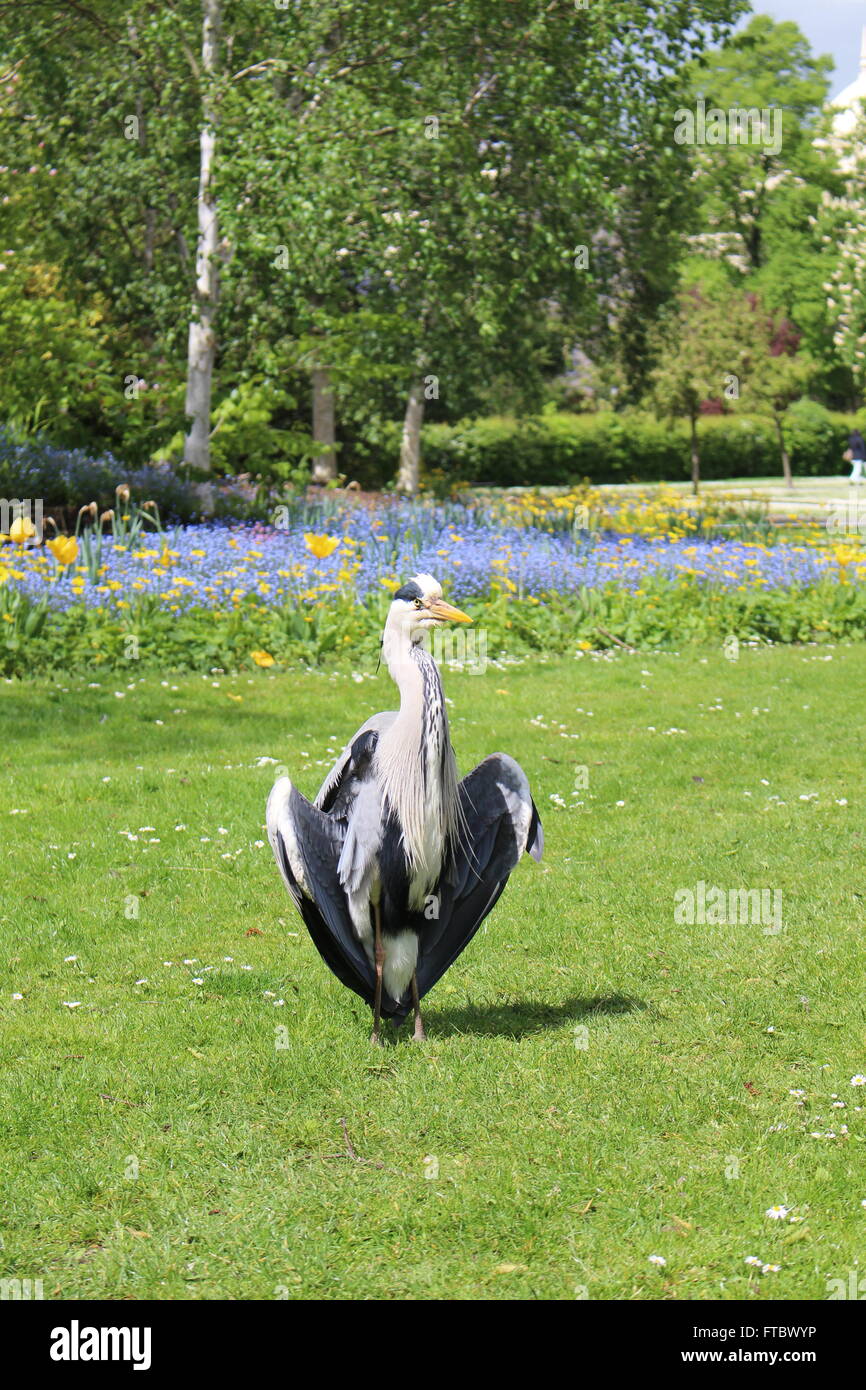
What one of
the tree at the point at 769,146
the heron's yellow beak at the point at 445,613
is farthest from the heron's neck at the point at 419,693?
the tree at the point at 769,146

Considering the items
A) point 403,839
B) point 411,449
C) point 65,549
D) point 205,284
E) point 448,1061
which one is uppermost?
point 205,284

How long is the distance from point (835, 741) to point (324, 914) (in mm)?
5752

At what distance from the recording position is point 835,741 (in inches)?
364

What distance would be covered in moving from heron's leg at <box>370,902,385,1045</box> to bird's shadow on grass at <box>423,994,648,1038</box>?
24 cm

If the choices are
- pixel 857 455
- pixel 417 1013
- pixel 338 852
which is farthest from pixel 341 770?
pixel 857 455

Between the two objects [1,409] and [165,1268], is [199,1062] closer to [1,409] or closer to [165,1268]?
[165,1268]

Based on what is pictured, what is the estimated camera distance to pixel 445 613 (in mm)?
4363

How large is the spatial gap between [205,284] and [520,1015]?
12.4 meters

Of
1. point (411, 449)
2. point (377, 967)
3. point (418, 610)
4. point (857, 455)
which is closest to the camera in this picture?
point (418, 610)

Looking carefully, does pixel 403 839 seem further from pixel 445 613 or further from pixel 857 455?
pixel 857 455

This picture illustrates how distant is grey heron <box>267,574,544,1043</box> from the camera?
4.36m

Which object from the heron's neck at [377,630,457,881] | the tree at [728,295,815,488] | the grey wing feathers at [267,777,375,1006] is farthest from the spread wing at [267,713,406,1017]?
the tree at [728,295,815,488]

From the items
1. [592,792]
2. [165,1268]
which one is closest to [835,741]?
[592,792]

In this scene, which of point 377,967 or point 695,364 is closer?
point 377,967
